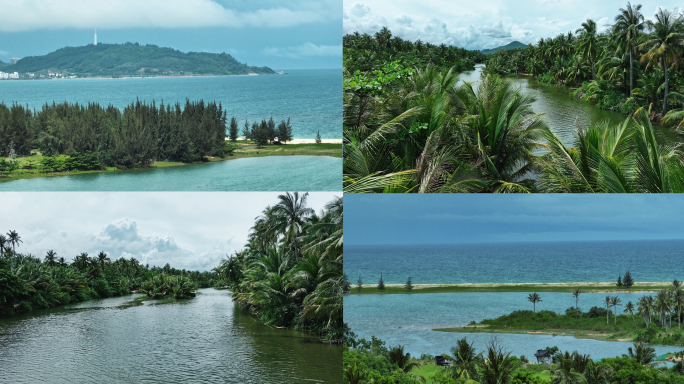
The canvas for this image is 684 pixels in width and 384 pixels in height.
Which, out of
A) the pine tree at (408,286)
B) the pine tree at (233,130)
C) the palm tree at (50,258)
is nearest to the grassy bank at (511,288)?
the pine tree at (408,286)

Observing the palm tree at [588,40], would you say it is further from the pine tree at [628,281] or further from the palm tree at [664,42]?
the pine tree at [628,281]

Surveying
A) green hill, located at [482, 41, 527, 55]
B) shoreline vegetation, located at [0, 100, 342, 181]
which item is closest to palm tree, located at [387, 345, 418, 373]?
green hill, located at [482, 41, 527, 55]

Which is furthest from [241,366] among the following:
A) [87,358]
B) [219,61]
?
[219,61]

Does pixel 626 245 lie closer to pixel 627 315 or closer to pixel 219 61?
pixel 627 315

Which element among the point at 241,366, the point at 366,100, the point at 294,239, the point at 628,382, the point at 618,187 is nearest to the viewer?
the point at 628,382

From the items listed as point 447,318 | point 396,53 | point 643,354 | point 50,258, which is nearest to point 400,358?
point 447,318

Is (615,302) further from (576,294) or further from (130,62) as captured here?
(130,62)
